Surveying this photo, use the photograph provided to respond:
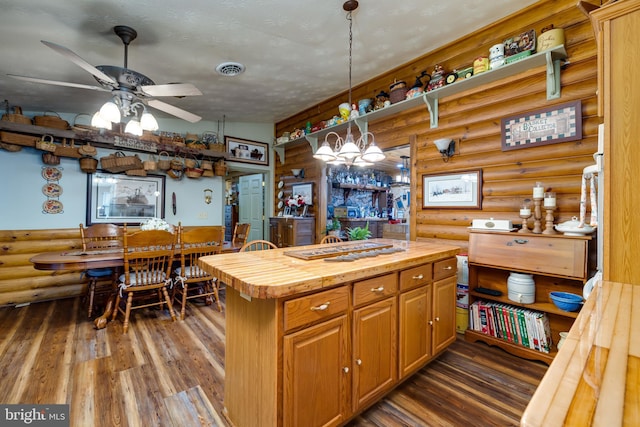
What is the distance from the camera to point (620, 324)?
2.69ft

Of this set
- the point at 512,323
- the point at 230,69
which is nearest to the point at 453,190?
the point at 512,323

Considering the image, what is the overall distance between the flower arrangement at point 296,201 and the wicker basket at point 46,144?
10.9 ft

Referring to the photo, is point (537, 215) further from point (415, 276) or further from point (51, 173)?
point (51, 173)

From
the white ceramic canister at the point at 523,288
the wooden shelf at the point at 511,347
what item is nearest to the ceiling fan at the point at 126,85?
the white ceramic canister at the point at 523,288

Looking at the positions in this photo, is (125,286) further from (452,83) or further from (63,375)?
(452,83)

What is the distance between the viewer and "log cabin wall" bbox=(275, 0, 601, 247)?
7.64 feet

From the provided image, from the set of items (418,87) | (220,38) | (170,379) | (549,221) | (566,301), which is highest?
(220,38)

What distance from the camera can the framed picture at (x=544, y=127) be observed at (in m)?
2.32

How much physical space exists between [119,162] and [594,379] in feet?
16.8

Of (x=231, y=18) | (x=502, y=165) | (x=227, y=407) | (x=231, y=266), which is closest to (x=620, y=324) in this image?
(x=231, y=266)

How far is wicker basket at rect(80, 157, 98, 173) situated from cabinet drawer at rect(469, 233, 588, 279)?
193 inches

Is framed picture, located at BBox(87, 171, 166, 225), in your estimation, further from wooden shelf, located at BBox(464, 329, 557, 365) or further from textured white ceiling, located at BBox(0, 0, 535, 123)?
wooden shelf, located at BBox(464, 329, 557, 365)

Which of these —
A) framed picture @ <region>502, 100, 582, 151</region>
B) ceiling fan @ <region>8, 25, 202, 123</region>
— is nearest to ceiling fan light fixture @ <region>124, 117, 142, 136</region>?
ceiling fan @ <region>8, 25, 202, 123</region>

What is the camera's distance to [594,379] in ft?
1.86
